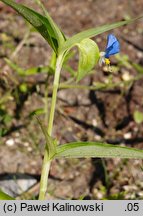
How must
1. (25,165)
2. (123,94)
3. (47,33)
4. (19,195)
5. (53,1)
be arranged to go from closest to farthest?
(47,33), (19,195), (25,165), (123,94), (53,1)

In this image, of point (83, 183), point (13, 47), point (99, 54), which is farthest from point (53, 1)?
point (99, 54)

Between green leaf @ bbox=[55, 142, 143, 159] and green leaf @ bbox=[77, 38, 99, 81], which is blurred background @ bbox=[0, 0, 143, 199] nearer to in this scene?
green leaf @ bbox=[55, 142, 143, 159]

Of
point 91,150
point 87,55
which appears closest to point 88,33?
point 87,55

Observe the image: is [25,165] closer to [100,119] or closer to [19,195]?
[19,195]

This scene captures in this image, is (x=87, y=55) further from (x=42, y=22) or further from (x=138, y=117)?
(x=138, y=117)

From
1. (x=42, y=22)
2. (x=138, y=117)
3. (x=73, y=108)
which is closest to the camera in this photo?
(x=42, y=22)

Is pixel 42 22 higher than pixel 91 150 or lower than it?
higher

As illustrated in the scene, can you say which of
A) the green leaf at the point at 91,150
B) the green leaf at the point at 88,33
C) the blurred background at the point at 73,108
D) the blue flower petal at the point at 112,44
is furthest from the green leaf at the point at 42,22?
the blurred background at the point at 73,108

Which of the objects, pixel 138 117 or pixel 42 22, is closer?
pixel 42 22
